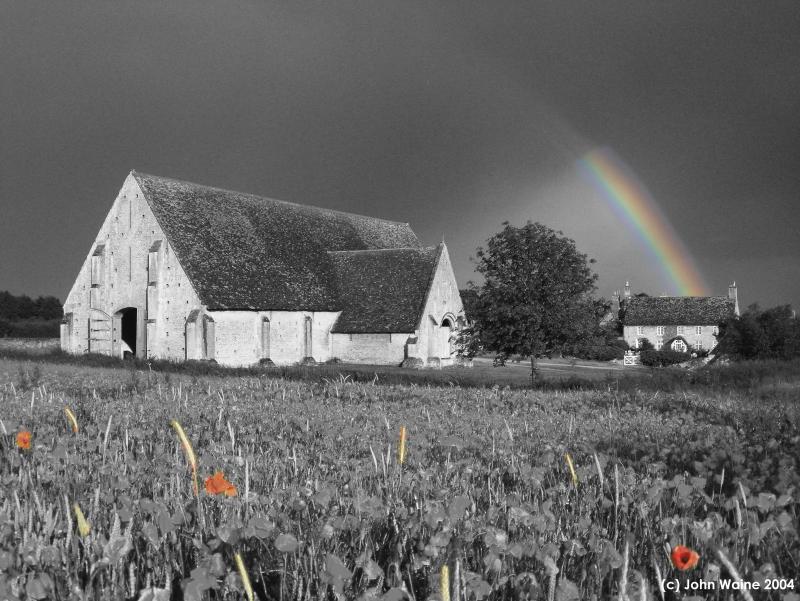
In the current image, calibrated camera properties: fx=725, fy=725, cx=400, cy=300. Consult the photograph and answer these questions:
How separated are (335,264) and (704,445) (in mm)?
45952

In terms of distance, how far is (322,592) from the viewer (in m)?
3.15

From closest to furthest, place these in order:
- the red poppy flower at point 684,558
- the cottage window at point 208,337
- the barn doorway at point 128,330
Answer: the red poppy flower at point 684,558 < the cottage window at point 208,337 < the barn doorway at point 128,330

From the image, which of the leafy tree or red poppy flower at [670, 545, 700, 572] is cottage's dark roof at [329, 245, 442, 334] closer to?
the leafy tree

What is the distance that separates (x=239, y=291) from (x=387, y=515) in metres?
40.1

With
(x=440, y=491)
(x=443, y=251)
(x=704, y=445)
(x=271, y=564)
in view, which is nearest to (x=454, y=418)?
(x=704, y=445)

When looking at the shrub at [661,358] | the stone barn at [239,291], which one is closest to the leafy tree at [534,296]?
the stone barn at [239,291]

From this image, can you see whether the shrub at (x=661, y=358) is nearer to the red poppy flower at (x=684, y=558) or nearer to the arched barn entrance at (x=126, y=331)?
the arched barn entrance at (x=126, y=331)

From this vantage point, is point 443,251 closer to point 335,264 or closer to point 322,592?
point 335,264

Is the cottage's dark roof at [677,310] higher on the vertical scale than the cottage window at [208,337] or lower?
higher

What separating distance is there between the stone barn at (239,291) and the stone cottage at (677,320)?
61579mm

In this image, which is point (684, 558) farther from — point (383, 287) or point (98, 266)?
point (98, 266)

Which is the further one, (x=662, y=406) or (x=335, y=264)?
(x=335, y=264)

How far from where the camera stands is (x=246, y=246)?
47406 mm

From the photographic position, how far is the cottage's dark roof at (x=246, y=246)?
43219mm
